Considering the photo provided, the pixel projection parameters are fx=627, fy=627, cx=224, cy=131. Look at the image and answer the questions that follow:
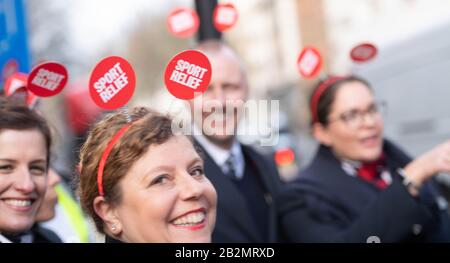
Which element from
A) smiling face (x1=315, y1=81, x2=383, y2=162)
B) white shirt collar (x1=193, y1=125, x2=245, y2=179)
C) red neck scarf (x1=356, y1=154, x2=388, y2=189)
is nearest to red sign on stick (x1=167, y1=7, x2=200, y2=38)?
white shirt collar (x1=193, y1=125, x2=245, y2=179)

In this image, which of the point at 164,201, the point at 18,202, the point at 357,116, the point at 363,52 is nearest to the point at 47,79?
the point at 18,202

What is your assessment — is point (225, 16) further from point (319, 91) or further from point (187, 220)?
point (187, 220)

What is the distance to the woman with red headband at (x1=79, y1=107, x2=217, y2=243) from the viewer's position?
1385mm

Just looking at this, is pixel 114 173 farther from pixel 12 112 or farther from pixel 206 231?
pixel 12 112

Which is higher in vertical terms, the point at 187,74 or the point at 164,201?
the point at 187,74

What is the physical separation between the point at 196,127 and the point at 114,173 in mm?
281

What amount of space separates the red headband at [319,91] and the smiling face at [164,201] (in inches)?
33.2

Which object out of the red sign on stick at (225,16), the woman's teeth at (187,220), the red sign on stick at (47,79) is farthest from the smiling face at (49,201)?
the red sign on stick at (225,16)

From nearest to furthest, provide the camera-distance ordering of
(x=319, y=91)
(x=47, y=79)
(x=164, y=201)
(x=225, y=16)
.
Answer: (x=164, y=201) < (x=47, y=79) < (x=225, y=16) < (x=319, y=91)

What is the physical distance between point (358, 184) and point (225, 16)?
67 cm

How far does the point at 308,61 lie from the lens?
5.43 ft

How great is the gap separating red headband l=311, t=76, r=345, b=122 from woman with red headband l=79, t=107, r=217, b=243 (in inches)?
31.7
